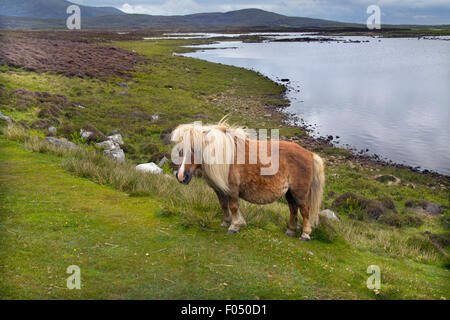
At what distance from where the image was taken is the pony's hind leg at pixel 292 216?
19.8 ft

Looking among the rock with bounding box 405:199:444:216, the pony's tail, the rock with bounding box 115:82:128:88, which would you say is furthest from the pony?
the rock with bounding box 115:82:128:88

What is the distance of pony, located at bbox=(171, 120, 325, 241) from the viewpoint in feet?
16.5

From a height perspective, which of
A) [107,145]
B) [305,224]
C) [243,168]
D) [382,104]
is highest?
[382,104]

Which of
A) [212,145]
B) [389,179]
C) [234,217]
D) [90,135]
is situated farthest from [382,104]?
[212,145]

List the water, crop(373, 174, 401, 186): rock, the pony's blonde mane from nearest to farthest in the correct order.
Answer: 1. the pony's blonde mane
2. crop(373, 174, 401, 186): rock
3. the water

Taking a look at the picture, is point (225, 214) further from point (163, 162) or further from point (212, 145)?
point (163, 162)

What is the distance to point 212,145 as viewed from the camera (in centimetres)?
510

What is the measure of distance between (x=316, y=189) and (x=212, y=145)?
7.49ft

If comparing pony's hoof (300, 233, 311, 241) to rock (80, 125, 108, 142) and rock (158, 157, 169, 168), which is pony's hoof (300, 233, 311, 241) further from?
rock (80, 125, 108, 142)

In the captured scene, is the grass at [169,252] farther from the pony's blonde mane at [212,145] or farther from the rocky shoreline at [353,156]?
the rocky shoreline at [353,156]

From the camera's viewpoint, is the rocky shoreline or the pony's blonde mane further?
the rocky shoreline

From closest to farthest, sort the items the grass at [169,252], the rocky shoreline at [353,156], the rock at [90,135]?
the grass at [169,252], the rock at [90,135], the rocky shoreline at [353,156]

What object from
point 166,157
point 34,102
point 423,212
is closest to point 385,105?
point 423,212

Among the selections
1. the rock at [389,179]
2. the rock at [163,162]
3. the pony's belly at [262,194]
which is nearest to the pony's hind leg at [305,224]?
the pony's belly at [262,194]
